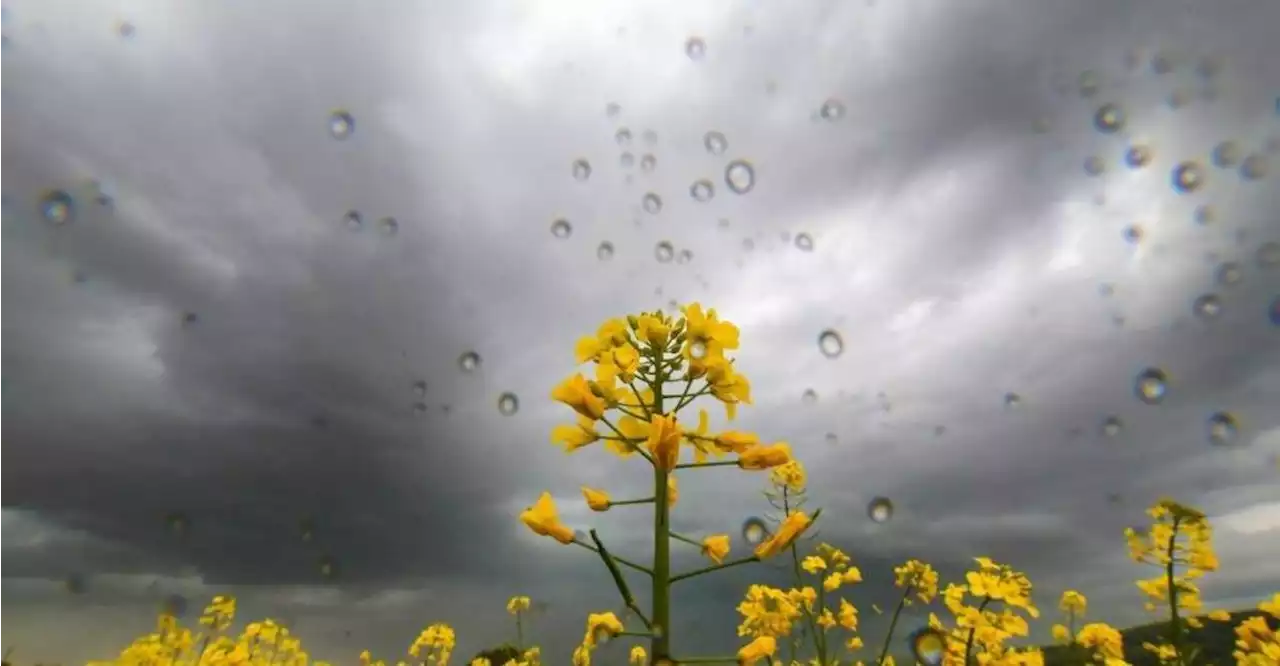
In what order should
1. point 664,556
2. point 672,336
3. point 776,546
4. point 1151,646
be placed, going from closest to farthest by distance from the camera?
1. point 664,556
2. point 776,546
3. point 672,336
4. point 1151,646

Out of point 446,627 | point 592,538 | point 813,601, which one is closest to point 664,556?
point 592,538

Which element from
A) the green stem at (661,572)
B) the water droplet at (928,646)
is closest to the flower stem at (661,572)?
the green stem at (661,572)

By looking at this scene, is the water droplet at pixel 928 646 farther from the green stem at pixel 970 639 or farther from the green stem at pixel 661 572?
the green stem at pixel 661 572

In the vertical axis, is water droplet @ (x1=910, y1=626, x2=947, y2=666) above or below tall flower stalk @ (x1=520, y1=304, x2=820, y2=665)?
below

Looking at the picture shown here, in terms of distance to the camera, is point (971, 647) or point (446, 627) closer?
point (971, 647)

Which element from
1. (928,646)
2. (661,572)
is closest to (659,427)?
(661,572)

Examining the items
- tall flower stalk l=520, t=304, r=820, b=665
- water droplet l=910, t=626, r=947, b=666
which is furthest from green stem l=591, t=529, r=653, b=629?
water droplet l=910, t=626, r=947, b=666

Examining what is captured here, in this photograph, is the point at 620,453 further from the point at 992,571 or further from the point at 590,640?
the point at 992,571

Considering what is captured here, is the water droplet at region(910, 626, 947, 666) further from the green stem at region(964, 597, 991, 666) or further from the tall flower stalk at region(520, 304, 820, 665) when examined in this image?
the tall flower stalk at region(520, 304, 820, 665)
